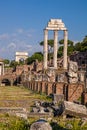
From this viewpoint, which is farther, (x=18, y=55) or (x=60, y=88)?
(x=18, y=55)

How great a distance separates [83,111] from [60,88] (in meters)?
12.1

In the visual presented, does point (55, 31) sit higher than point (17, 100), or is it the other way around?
point (55, 31)

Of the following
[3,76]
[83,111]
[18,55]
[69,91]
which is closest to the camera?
[83,111]

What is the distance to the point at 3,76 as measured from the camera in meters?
83.1

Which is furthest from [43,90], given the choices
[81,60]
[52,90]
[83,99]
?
[81,60]

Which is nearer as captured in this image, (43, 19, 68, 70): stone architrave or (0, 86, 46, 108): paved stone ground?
(0, 86, 46, 108): paved stone ground

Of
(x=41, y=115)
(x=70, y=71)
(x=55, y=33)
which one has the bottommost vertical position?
Answer: (x=41, y=115)

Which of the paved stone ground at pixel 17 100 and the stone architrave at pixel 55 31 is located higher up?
the stone architrave at pixel 55 31

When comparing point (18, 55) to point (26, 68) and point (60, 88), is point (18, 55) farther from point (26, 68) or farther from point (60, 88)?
point (60, 88)

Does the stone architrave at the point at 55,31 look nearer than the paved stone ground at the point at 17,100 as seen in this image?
No

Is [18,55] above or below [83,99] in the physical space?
above

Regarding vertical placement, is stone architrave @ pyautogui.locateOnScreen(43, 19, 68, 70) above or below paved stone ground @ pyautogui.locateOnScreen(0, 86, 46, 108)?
above

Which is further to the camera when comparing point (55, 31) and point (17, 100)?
point (55, 31)

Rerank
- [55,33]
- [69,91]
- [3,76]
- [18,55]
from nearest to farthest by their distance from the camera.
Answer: [69,91] → [55,33] → [3,76] → [18,55]
